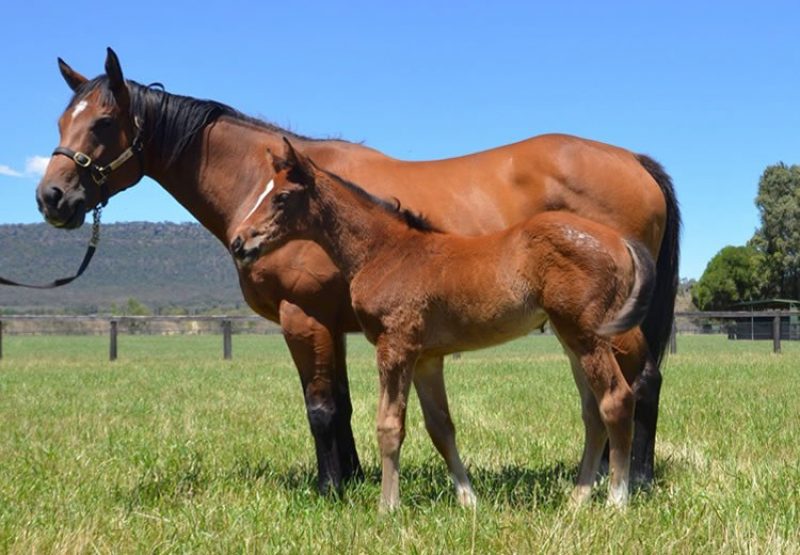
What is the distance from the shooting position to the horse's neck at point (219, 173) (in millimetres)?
5023

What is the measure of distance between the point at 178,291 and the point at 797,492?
14299 centimetres

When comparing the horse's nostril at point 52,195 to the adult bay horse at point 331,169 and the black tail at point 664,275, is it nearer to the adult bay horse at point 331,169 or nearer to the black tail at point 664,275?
the adult bay horse at point 331,169

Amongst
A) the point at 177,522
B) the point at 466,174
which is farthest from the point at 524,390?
the point at 177,522

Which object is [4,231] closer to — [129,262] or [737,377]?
[129,262]

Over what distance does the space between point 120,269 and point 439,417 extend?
164m

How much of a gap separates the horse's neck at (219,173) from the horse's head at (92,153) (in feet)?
0.65

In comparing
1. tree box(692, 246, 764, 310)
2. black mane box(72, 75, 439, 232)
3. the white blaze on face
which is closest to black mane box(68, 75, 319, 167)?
black mane box(72, 75, 439, 232)

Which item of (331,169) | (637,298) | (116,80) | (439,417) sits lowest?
(439,417)

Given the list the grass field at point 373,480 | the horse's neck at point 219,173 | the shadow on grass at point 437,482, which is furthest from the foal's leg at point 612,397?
the horse's neck at point 219,173

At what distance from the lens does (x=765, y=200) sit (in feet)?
146

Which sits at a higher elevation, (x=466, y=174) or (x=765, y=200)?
(x=765, y=200)

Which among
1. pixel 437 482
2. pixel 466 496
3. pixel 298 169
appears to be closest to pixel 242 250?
pixel 298 169

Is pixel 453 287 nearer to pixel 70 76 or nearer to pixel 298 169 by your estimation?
pixel 298 169

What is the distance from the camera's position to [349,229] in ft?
14.5
